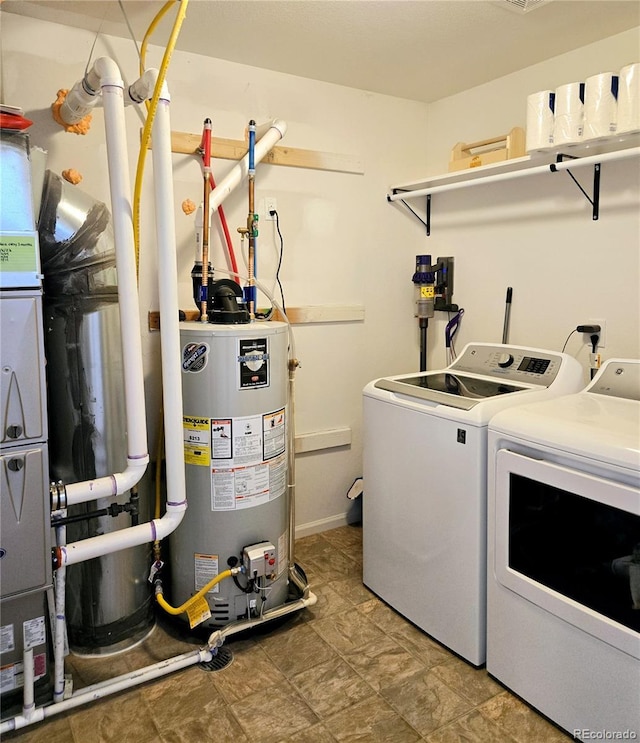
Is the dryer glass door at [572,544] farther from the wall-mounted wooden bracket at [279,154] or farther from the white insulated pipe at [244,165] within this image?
the wall-mounted wooden bracket at [279,154]

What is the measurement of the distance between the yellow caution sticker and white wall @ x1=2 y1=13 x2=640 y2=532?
2.24 feet

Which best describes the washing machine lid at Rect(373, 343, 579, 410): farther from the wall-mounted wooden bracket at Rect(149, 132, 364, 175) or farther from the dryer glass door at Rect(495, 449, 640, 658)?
the wall-mounted wooden bracket at Rect(149, 132, 364, 175)

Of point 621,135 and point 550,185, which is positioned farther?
point 550,185

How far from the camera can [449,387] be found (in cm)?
227

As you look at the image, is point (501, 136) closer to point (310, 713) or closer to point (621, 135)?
point (621, 135)

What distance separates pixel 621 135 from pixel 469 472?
136cm

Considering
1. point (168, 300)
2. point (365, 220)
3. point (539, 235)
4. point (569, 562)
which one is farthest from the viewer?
point (365, 220)

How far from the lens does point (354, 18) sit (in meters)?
2.13

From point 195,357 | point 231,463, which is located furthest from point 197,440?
point 195,357

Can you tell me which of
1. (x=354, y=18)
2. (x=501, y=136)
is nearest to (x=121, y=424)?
(x=354, y=18)

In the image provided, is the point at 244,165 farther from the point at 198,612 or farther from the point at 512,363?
the point at 198,612

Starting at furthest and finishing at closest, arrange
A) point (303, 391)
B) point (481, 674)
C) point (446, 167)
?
point (446, 167) → point (303, 391) → point (481, 674)

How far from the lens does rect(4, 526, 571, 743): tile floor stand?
5.63 ft

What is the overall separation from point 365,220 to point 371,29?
3.26 ft
